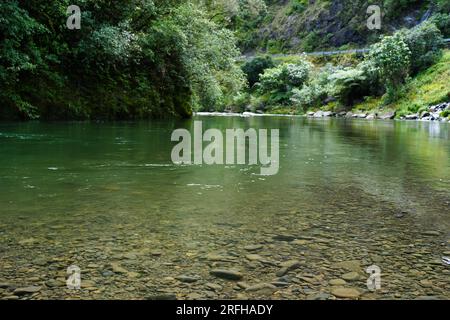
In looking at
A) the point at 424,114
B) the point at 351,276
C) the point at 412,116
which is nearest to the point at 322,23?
the point at 412,116

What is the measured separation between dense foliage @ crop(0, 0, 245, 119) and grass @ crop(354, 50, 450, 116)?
16.0 m

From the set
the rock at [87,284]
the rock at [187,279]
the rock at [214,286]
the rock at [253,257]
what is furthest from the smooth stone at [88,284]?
the rock at [253,257]

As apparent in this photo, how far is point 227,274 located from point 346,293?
0.57 metres

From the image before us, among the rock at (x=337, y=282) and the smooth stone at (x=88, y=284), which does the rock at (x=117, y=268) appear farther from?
the rock at (x=337, y=282)

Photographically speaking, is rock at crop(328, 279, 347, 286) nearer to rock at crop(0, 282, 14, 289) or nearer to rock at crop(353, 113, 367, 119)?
rock at crop(0, 282, 14, 289)

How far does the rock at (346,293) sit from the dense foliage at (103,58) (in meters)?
11.6

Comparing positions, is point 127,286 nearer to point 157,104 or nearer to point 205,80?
point 157,104

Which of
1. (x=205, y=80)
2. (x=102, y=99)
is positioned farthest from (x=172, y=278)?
(x=205, y=80)

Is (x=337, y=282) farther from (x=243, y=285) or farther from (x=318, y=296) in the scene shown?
(x=243, y=285)

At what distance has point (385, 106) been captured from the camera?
3647 centimetres

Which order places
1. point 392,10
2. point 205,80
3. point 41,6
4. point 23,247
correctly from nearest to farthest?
point 23,247
point 41,6
point 205,80
point 392,10

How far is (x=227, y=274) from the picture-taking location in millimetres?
2215

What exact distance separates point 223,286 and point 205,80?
71.4 feet
